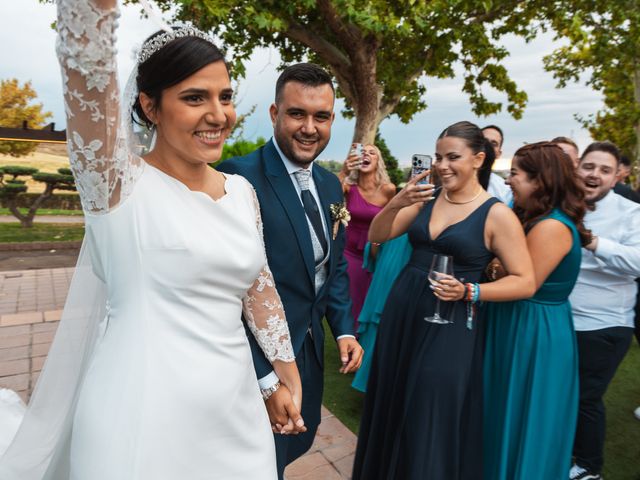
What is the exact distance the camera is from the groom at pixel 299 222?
1976 millimetres

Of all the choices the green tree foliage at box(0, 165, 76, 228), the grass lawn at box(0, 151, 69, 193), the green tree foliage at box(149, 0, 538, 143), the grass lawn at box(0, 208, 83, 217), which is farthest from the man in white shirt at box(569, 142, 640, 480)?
the grass lawn at box(0, 208, 83, 217)

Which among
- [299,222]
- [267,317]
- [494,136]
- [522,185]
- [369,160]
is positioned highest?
[494,136]

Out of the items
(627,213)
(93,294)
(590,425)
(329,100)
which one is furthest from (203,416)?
(627,213)

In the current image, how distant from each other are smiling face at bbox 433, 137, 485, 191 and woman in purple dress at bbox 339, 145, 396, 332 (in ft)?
7.16

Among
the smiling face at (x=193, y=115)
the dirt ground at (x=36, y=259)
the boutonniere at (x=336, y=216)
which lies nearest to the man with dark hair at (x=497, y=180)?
the boutonniere at (x=336, y=216)

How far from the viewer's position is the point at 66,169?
1432cm

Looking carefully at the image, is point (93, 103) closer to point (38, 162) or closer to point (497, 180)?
point (497, 180)

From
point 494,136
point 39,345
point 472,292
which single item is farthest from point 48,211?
point 472,292

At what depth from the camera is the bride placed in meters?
1.12

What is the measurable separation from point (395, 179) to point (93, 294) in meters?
21.0

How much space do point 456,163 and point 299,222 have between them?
1.13 m

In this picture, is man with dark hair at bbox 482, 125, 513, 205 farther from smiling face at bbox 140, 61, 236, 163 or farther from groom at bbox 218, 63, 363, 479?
smiling face at bbox 140, 61, 236, 163

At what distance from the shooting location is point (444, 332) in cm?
249

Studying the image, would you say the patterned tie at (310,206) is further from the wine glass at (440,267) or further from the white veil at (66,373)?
the white veil at (66,373)
